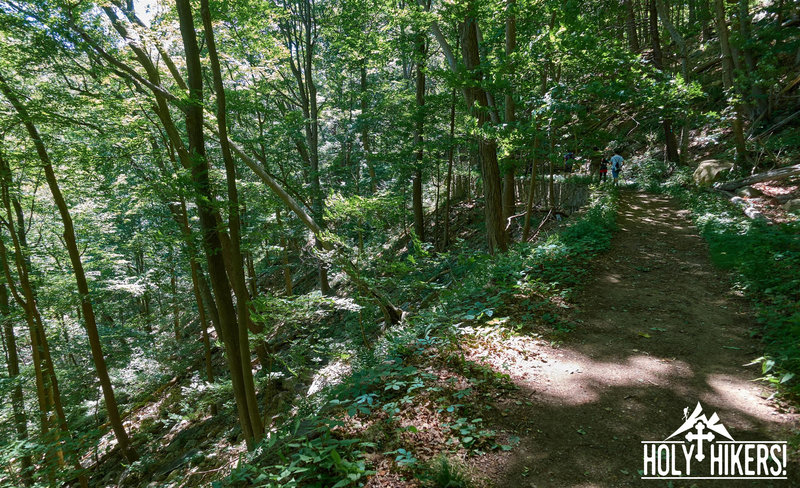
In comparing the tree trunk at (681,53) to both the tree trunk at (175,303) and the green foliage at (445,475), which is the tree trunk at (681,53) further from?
the tree trunk at (175,303)

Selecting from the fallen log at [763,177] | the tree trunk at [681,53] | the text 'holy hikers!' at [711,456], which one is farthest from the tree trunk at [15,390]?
the tree trunk at [681,53]

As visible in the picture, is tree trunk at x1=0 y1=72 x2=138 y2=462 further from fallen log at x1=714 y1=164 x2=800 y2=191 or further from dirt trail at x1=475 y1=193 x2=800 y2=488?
fallen log at x1=714 y1=164 x2=800 y2=191

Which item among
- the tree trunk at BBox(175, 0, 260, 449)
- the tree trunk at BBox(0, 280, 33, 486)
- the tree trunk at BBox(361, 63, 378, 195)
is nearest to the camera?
the tree trunk at BBox(175, 0, 260, 449)

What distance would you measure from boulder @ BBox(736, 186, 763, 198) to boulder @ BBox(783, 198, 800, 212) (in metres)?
1.35

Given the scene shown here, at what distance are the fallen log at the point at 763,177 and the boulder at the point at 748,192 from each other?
0.15 m

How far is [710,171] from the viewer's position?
1191 cm

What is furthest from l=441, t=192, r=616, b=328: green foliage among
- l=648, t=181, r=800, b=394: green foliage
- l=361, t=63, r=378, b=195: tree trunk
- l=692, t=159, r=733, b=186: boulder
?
l=361, t=63, r=378, b=195: tree trunk

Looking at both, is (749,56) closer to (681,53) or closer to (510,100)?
(681,53)

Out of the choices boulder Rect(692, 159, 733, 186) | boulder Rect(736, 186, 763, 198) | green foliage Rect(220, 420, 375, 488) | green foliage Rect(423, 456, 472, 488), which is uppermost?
boulder Rect(692, 159, 733, 186)

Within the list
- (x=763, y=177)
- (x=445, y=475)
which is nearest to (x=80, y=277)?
(x=445, y=475)

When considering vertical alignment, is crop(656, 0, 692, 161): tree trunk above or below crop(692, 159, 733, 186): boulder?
above

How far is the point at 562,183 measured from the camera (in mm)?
14750

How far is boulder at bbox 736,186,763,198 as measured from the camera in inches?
373

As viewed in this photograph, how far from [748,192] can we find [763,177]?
53cm
